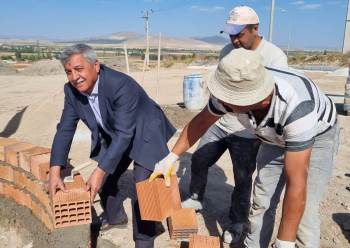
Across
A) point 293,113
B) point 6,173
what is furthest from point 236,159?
point 6,173

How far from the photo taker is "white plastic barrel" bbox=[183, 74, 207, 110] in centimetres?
847

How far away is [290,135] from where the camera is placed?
184cm

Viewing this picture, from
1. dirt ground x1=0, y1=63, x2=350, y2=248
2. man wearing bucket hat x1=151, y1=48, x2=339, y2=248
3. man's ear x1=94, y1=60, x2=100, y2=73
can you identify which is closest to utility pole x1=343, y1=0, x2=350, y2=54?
dirt ground x1=0, y1=63, x2=350, y2=248

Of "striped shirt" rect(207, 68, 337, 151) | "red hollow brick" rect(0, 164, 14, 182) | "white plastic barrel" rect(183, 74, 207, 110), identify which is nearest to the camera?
"striped shirt" rect(207, 68, 337, 151)

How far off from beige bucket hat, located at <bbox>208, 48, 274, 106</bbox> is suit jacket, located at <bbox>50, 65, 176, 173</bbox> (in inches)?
37.6

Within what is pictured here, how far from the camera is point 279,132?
1998 mm

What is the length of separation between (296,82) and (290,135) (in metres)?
0.30

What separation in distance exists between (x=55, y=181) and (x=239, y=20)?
1.77m

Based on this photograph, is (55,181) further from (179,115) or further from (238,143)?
(179,115)

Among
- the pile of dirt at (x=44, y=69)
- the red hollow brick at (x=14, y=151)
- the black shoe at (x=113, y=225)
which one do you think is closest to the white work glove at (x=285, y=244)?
the black shoe at (x=113, y=225)

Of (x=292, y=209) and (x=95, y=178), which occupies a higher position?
(x=292, y=209)

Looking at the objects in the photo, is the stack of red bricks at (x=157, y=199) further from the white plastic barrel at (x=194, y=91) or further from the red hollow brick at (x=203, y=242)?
the white plastic barrel at (x=194, y=91)

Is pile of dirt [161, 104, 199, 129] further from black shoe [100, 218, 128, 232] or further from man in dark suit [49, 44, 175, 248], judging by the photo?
man in dark suit [49, 44, 175, 248]

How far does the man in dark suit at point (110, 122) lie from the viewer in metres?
2.49
